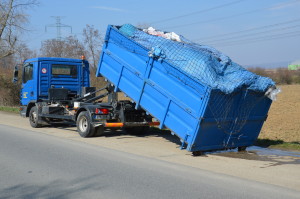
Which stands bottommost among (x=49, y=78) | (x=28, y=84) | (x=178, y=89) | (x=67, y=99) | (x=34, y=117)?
(x=34, y=117)

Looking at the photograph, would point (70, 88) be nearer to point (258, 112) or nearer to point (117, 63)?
point (117, 63)

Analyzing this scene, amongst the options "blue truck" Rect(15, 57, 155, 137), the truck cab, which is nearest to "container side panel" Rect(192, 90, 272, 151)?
"blue truck" Rect(15, 57, 155, 137)

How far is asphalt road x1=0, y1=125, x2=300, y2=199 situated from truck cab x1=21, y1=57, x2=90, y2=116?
4.99 metres

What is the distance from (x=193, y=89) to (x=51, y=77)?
732 cm

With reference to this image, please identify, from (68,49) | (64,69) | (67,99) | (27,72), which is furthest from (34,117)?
(68,49)

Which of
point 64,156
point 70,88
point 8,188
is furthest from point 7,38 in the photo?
point 8,188

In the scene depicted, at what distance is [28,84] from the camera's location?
48.0ft

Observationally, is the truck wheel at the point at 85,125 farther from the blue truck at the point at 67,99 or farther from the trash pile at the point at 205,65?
the trash pile at the point at 205,65

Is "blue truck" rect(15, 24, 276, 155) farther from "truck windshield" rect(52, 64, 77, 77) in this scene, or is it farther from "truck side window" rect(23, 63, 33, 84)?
"truck side window" rect(23, 63, 33, 84)

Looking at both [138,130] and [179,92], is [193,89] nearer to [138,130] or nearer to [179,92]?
[179,92]

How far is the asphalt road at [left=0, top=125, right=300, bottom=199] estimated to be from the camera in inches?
229

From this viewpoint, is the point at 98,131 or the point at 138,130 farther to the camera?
the point at 138,130

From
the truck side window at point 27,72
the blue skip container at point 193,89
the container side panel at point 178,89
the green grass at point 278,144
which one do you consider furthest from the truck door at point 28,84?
the green grass at point 278,144

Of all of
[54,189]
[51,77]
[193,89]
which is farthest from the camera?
[51,77]
